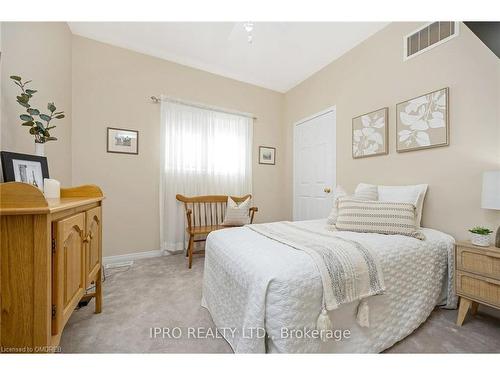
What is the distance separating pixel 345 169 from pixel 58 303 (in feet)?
9.72

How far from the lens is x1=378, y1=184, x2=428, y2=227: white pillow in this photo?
1.96 meters

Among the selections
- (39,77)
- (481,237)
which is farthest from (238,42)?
(481,237)

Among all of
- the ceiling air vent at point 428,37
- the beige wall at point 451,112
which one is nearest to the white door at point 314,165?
the beige wall at point 451,112

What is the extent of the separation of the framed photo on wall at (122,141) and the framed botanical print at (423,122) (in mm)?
3164

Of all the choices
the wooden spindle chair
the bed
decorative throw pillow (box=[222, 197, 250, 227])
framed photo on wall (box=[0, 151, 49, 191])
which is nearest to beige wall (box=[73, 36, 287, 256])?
the wooden spindle chair

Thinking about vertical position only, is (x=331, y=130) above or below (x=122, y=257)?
above

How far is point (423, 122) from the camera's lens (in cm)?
205

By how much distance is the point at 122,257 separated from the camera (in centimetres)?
275

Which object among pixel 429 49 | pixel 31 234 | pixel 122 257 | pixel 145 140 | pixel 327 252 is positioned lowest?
pixel 122 257

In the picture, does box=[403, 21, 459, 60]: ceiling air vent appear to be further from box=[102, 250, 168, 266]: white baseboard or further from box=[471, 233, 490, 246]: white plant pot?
box=[102, 250, 168, 266]: white baseboard

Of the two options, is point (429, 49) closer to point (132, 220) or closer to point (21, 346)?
point (21, 346)

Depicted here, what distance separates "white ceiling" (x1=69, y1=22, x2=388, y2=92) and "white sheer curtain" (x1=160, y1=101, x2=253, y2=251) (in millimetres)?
708
